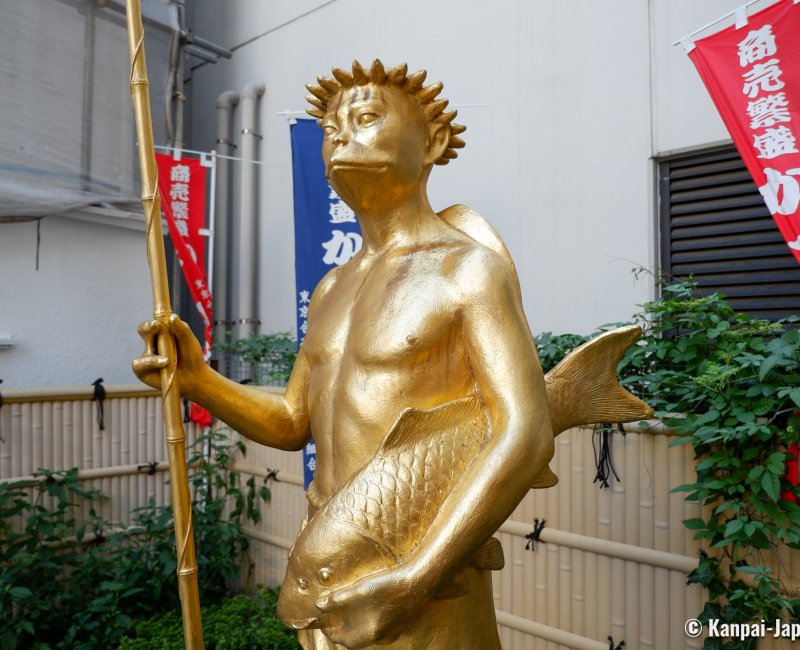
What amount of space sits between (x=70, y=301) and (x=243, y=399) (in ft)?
12.1

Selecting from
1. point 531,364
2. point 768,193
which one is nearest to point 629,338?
point 531,364

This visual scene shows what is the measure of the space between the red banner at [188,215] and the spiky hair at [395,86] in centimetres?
333

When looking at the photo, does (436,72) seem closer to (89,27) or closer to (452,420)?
(89,27)

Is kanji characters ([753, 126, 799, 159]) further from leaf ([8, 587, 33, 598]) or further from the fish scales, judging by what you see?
leaf ([8, 587, 33, 598])

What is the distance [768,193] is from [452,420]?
1819 mm

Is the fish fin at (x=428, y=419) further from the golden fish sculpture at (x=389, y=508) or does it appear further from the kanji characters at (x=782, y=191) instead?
the kanji characters at (x=782, y=191)

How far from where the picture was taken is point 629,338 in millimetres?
1329

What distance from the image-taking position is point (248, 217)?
5207 millimetres

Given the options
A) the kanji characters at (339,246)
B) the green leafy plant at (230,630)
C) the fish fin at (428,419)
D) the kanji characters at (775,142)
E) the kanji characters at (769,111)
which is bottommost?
the green leafy plant at (230,630)

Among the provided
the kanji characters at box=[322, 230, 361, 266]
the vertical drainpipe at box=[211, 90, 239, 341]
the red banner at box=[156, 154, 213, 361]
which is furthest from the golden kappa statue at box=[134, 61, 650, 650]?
the vertical drainpipe at box=[211, 90, 239, 341]

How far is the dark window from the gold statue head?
6.67ft

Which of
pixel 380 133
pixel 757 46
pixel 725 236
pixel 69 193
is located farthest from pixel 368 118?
pixel 69 193

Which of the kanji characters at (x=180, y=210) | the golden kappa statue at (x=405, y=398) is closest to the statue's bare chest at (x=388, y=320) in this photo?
the golden kappa statue at (x=405, y=398)

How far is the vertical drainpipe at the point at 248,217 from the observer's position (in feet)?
17.0
